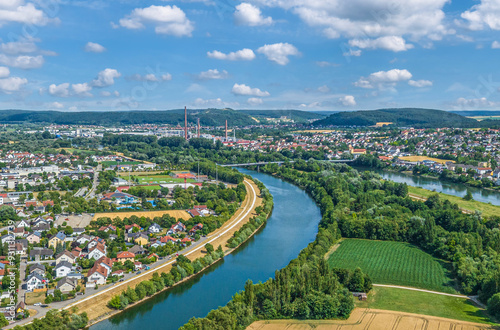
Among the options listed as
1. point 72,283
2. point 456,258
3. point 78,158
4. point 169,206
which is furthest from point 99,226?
point 78,158

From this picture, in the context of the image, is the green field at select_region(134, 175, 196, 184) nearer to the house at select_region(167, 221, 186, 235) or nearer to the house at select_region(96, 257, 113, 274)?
the house at select_region(167, 221, 186, 235)

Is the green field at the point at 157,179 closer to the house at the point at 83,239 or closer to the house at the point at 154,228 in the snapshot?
the house at the point at 154,228

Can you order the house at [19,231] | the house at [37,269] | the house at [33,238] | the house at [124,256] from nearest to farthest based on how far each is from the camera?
the house at [37,269] → the house at [124,256] → the house at [33,238] → the house at [19,231]

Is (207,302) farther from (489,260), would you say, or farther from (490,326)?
(489,260)

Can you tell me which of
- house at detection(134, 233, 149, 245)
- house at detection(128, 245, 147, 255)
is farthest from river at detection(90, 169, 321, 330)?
house at detection(134, 233, 149, 245)

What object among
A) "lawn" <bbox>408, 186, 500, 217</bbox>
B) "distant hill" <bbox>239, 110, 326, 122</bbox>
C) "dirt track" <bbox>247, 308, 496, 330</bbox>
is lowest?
"dirt track" <bbox>247, 308, 496, 330</bbox>

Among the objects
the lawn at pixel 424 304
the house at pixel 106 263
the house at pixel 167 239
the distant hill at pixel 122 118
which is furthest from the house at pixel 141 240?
the distant hill at pixel 122 118
